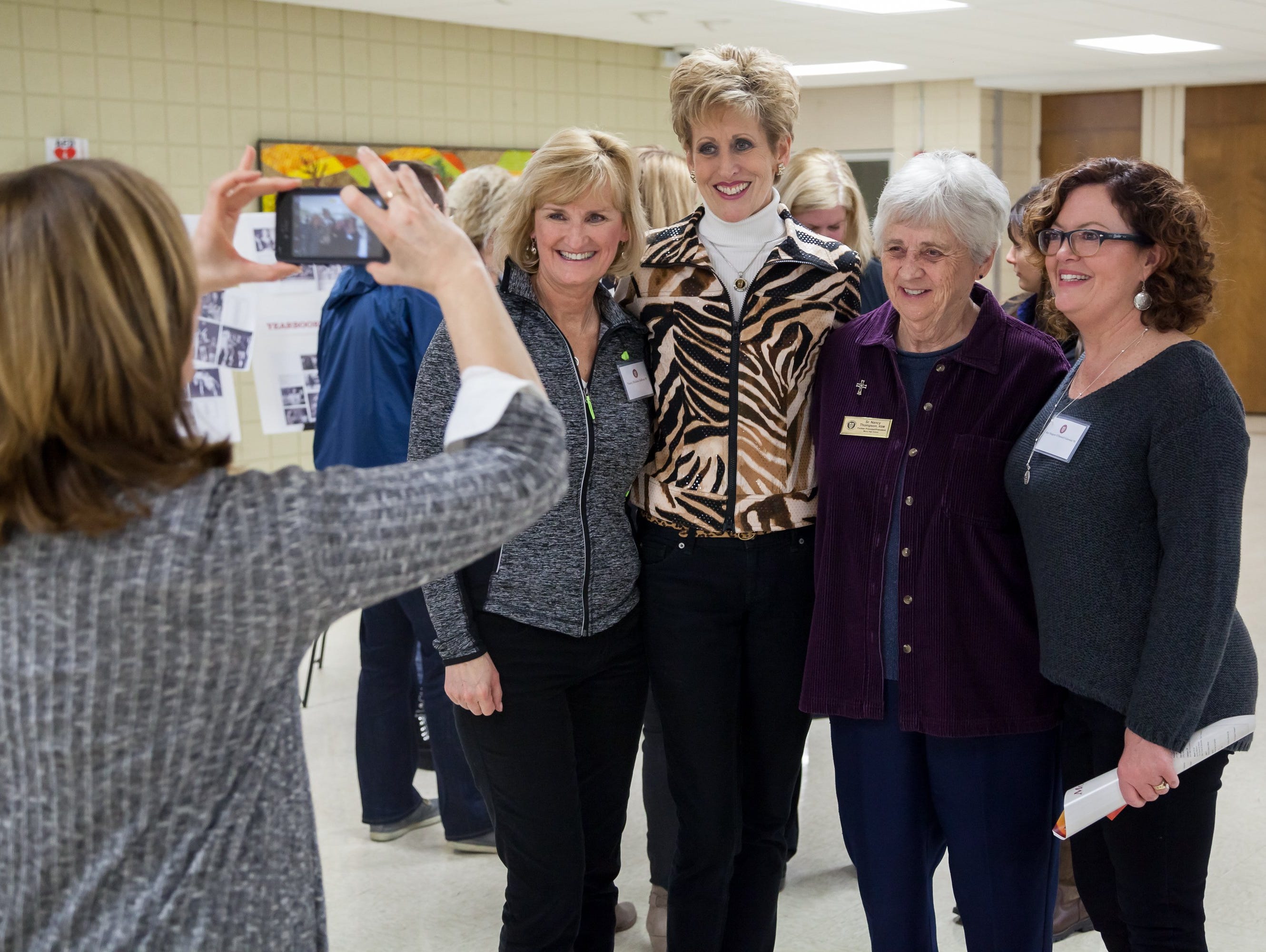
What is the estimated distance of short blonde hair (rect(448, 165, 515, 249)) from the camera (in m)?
3.39

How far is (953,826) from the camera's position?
197 centimetres


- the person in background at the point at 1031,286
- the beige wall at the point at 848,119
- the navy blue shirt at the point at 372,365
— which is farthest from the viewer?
the beige wall at the point at 848,119

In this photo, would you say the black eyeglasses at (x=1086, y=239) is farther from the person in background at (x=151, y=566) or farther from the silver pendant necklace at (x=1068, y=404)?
the person in background at (x=151, y=566)

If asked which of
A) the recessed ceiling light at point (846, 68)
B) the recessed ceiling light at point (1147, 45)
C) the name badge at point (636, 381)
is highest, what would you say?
the recessed ceiling light at point (846, 68)

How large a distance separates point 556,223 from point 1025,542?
3.25 ft

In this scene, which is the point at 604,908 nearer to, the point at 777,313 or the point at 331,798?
the point at 777,313

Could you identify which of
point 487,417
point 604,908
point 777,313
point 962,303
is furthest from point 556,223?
point 604,908

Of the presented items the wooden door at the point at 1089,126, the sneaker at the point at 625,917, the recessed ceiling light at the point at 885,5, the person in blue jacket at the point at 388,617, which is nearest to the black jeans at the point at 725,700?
the sneaker at the point at 625,917

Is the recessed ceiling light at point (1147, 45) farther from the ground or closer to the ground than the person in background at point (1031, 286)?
farther from the ground

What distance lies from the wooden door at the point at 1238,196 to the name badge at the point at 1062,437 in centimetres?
987

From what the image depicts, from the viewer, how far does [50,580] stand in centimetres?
92

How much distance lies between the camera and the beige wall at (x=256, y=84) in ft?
20.5

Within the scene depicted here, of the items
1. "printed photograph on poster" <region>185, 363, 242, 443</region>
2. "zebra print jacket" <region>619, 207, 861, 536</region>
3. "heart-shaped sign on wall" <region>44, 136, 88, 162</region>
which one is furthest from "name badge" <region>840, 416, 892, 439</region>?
"heart-shaped sign on wall" <region>44, 136, 88, 162</region>

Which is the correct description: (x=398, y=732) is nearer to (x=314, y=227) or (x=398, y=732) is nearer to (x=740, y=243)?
(x=740, y=243)
